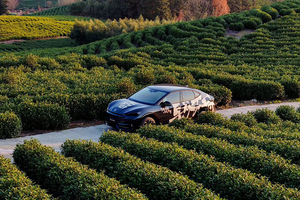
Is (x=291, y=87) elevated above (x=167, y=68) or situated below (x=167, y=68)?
below

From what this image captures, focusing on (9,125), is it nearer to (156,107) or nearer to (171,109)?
(156,107)

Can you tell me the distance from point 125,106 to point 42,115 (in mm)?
2824

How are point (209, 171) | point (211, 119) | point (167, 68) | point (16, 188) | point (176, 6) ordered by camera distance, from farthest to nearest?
point (176, 6) < point (167, 68) < point (211, 119) < point (209, 171) < point (16, 188)

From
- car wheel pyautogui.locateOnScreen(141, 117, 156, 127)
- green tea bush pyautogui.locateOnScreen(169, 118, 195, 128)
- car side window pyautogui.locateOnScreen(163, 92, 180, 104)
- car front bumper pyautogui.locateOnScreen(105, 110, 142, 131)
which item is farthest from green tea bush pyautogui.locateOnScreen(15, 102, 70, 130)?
green tea bush pyautogui.locateOnScreen(169, 118, 195, 128)

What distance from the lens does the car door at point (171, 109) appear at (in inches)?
446

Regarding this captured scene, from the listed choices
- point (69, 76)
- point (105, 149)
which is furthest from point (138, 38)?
point (105, 149)

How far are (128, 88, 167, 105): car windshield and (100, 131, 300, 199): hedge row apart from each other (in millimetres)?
2745

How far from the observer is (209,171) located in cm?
686

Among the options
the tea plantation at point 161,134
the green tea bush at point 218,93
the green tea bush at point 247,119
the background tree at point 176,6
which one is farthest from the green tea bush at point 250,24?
the background tree at point 176,6

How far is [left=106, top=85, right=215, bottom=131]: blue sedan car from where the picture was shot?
10.7 metres

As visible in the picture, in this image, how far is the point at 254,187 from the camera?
6.16 metres

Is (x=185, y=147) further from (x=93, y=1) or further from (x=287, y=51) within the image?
(x=93, y=1)

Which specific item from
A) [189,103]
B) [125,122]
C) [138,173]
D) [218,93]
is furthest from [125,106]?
[218,93]

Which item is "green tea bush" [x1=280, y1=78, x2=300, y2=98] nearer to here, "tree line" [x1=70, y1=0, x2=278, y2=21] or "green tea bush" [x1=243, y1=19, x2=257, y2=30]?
"green tea bush" [x1=243, y1=19, x2=257, y2=30]
